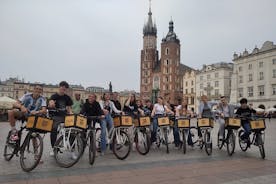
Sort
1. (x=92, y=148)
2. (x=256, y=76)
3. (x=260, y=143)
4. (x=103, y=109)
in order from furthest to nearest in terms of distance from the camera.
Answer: (x=256, y=76)
(x=260, y=143)
(x=103, y=109)
(x=92, y=148)

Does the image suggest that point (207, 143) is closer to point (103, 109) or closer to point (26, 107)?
point (103, 109)

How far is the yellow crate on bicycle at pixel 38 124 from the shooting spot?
5.72 meters

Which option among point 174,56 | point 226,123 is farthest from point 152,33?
point 226,123

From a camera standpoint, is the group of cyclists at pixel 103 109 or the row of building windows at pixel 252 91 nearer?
the group of cyclists at pixel 103 109

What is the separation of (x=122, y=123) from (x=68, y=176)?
7.87 ft

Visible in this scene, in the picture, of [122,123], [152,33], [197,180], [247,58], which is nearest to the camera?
[197,180]

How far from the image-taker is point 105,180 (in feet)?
16.9

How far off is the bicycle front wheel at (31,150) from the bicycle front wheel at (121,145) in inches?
82.0

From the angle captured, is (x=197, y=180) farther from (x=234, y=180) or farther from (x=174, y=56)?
(x=174, y=56)

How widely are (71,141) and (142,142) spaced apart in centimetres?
268

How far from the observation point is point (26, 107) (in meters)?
6.65

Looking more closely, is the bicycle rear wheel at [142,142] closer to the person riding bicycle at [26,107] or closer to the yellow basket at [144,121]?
the yellow basket at [144,121]

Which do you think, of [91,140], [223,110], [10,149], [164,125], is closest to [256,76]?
[223,110]

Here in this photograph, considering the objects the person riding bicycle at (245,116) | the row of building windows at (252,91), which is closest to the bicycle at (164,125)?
the person riding bicycle at (245,116)
